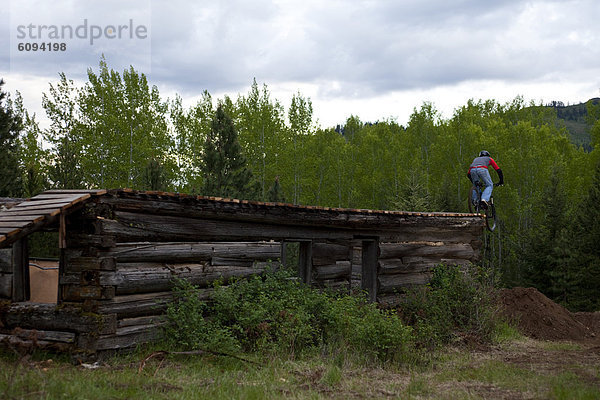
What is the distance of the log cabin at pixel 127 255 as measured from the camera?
7.64 meters

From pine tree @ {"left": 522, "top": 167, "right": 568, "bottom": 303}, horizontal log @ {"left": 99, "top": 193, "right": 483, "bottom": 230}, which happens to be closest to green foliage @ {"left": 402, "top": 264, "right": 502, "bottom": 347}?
horizontal log @ {"left": 99, "top": 193, "right": 483, "bottom": 230}

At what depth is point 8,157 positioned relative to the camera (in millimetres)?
22125

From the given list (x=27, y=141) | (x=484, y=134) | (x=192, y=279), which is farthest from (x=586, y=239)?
(x=27, y=141)

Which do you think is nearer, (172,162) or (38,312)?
(38,312)

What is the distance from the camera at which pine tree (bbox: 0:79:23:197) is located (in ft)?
70.2

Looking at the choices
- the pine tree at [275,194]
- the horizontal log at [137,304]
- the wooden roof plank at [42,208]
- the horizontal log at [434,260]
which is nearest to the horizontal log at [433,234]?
the horizontal log at [434,260]

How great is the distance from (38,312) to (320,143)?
33.7 metres

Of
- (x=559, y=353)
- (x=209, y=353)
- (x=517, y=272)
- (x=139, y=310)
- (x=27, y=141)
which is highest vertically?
(x=27, y=141)

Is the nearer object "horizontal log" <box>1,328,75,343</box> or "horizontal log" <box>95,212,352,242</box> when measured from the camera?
"horizontal log" <box>1,328,75,343</box>

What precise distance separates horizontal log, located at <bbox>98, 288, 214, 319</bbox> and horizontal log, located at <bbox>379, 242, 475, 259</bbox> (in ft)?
18.8

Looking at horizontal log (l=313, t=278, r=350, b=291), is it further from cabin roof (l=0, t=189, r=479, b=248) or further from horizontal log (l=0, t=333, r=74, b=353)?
horizontal log (l=0, t=333, r=74, b=353)

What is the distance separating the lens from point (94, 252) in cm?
777

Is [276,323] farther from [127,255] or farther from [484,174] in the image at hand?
[484,174]

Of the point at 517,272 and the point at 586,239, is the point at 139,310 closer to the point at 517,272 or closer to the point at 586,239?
the point at 586,239
